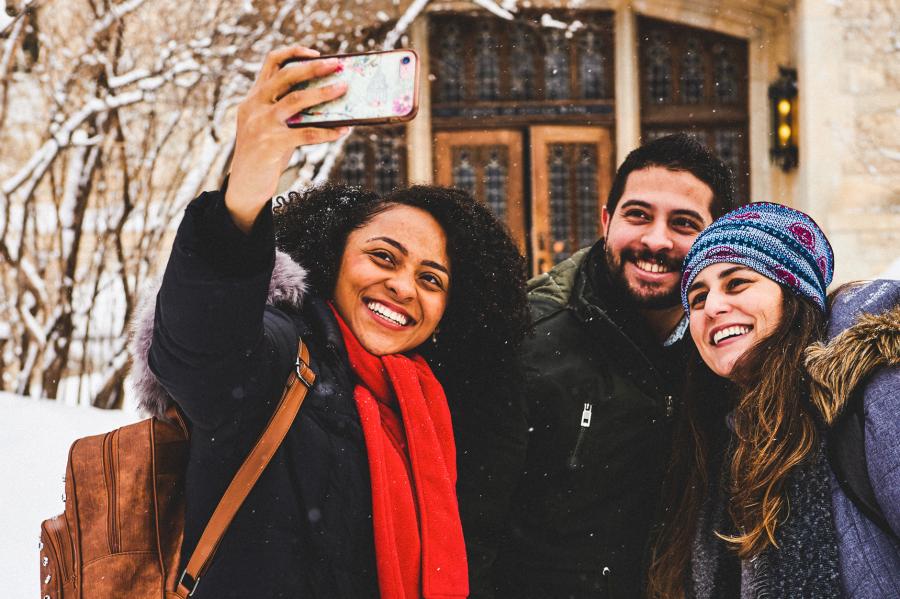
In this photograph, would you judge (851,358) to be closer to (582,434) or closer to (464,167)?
(582,434)

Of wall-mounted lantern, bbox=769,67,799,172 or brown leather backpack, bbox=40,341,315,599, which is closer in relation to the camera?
brown leather backpack, bbox=40,341,315,599

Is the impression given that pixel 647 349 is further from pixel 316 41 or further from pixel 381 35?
pixel 381 35

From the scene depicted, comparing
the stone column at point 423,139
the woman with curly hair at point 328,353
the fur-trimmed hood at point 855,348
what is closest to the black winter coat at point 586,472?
the woman with curly hair at point 328,353

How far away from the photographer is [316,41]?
7.33m

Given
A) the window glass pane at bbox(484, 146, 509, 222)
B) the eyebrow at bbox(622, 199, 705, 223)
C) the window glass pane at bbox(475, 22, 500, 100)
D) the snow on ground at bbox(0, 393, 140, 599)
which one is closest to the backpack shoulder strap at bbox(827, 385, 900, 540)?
the eyebrow at bbox(622, 199, 705, 223)

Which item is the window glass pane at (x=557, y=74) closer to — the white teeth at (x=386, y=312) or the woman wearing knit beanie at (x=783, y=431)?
the woman wearing knit beanie at (x=783, y=431)

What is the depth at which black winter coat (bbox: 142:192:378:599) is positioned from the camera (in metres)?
1.29

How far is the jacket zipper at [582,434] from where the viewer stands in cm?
223

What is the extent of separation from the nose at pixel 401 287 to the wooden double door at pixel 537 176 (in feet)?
24.5

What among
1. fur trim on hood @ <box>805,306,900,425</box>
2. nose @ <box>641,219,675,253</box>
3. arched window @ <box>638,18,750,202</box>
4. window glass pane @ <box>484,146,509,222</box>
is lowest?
fur trim on hood @ <box>805,306,900,425</box>

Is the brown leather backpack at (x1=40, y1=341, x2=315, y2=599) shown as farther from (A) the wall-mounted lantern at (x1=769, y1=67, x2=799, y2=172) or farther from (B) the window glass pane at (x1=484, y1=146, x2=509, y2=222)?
(A) the wall-mounted lantern at (x1=769, y1=67, x2=799, y2=172)

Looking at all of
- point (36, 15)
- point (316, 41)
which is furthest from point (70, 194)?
point (316, 41)

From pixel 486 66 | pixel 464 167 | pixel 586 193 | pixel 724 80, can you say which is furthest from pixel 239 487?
pixel 724 80

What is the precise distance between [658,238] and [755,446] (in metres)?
0.79
